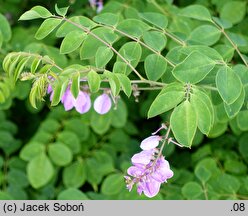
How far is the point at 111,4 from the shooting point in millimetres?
2080

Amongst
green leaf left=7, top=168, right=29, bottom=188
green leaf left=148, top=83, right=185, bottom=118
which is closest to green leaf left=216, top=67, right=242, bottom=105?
green leaf left=148, top=83, right=185, bottom=118

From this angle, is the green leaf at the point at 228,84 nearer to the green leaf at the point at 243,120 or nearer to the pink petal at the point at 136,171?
the pink petal at the point at 136,171

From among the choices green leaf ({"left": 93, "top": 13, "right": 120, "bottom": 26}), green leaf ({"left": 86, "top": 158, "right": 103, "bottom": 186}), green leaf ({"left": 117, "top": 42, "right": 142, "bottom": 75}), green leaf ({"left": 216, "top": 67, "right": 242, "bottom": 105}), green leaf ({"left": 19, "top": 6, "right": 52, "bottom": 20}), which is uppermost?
green leaf ({"left": 216, "top": 67, "right": 242, "bottom": 105})

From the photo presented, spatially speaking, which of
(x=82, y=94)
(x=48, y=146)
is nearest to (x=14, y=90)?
(x=48, y=146)

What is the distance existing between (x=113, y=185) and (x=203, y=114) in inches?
31.3

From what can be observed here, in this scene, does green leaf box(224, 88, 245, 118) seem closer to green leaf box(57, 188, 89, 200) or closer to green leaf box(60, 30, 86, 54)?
green leaf box(60, 30, 86, 54)

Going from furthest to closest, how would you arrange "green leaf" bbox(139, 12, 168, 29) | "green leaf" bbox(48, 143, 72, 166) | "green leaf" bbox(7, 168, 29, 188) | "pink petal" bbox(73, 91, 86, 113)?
1. "green leaf" bbox(7, 168, 29, 188)
2. "green leaf" bbox(48, 143, 72, 166)
3. "green leaf" bbox(139, 12, 168, 29)
4. "pink petal" bbox(73, 91, 86, 113)

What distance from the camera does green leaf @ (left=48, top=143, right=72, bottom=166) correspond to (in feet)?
6.76

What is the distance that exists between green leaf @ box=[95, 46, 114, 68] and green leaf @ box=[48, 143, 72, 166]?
674 millimetres

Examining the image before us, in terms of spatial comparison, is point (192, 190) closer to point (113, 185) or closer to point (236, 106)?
point (113, 185)

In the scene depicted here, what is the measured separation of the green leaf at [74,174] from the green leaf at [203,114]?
96cm

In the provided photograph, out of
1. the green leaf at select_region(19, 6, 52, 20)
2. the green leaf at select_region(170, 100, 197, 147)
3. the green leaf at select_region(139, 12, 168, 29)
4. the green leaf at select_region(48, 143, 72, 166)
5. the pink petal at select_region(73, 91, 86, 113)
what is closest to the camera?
the green leaf at select_region(170, 100, 197, 147)

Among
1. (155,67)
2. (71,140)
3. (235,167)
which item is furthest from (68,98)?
(235,167)

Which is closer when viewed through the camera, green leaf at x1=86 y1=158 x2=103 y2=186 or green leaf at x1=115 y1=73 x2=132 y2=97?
green leaf at x1=115 y1=73 x2=132 y2=97
